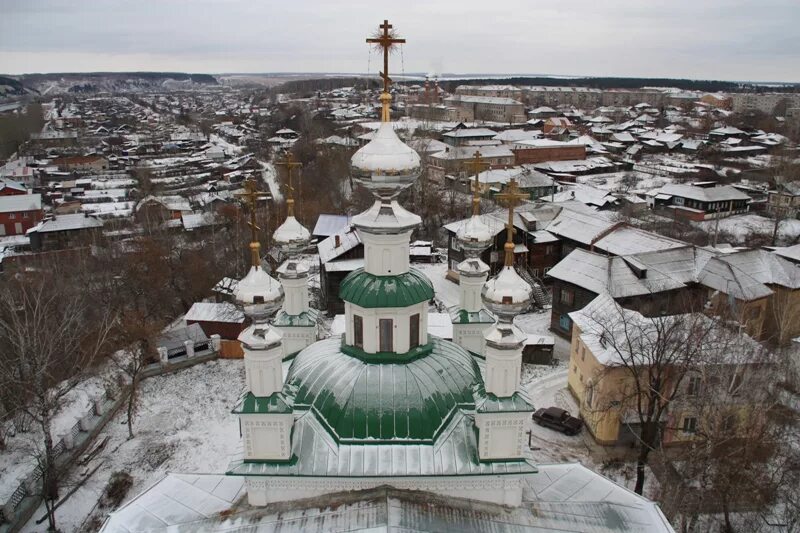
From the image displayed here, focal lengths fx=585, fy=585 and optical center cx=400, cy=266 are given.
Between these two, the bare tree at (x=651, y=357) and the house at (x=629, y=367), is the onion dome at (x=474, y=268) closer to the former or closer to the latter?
the house at (x=629, y=367)

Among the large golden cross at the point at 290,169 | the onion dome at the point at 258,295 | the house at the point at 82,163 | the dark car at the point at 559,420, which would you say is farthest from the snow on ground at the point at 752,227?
the house at the point at 82,163

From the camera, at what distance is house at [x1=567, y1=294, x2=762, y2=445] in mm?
14164

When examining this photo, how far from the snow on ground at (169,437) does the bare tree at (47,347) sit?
85 cm

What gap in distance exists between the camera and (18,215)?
48.8m

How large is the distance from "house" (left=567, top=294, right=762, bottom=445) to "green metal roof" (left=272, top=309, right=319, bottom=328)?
787 cm

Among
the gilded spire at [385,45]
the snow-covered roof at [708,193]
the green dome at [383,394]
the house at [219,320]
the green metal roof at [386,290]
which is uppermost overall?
the gilded spire at [385,45]

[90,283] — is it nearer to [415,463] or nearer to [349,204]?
[349,204]

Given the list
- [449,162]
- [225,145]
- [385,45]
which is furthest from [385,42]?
[225,145]

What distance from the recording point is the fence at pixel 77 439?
15.2 meters

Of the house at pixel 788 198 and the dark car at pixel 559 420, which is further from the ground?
the house at pixel 788 198

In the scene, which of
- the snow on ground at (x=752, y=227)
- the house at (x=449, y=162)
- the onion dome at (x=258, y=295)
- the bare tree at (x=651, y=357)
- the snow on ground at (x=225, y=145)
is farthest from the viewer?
the snow on ground at (x=225, y=145)

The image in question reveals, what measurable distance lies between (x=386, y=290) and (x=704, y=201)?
45.0 m

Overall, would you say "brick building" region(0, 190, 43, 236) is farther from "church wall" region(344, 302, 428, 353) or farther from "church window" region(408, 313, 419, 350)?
"church window" region(408, 313, 419, 350)

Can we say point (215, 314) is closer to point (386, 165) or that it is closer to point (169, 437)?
point (169, 437)
